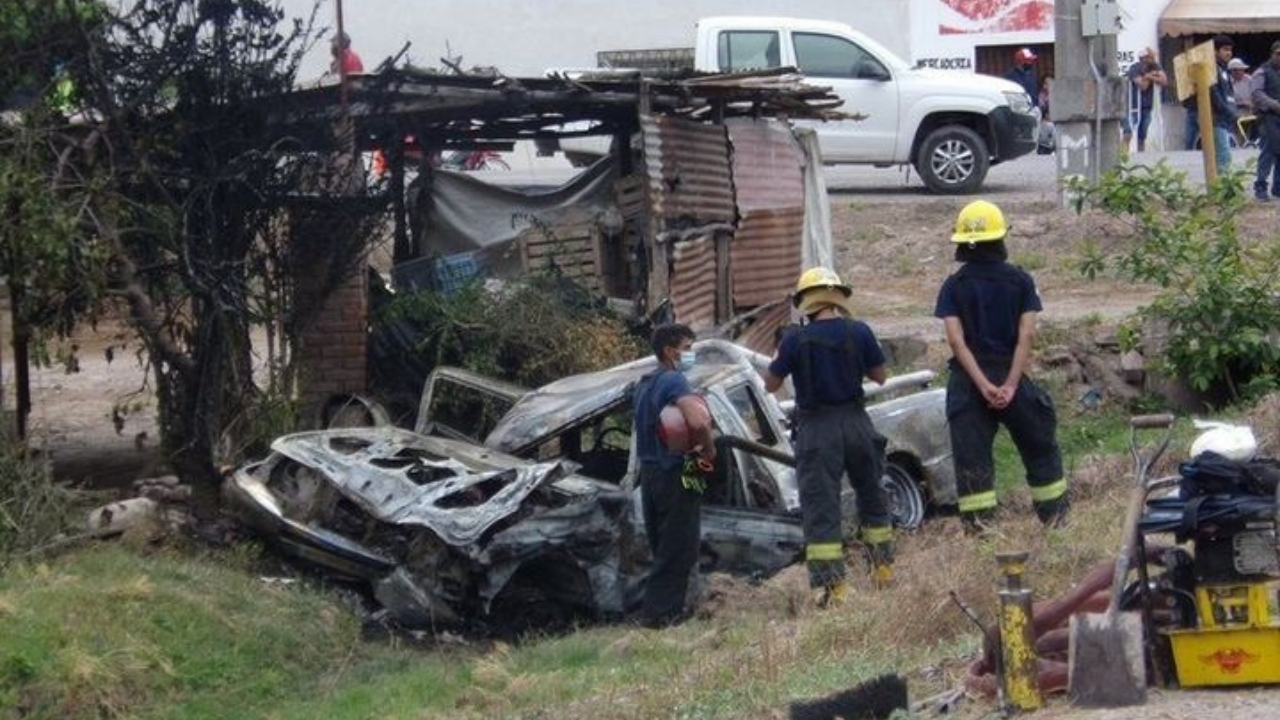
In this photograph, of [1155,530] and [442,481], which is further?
[442,481]

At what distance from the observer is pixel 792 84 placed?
53.5 ft

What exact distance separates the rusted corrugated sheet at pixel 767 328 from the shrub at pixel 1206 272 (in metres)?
3.28

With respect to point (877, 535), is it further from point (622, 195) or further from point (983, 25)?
point (983, 25)

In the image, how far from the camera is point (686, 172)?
15938 millimetres

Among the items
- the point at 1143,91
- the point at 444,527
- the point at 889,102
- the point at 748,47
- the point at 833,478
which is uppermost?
the point at 748,47

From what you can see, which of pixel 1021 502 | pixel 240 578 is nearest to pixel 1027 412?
pixel 1021 502

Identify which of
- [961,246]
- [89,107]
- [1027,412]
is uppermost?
[89,107]

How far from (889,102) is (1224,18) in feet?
47.8

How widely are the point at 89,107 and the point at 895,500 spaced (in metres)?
5.14

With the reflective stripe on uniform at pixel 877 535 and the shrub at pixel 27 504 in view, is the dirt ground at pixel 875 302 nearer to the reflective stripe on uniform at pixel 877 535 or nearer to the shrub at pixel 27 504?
the shrub at pixel 27 504

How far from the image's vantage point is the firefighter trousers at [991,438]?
397 inches

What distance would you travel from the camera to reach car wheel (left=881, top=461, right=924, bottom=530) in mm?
12664

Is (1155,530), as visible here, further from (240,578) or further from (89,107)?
(89,107)

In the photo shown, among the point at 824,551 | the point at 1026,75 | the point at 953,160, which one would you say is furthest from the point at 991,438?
the point at 1026,75
